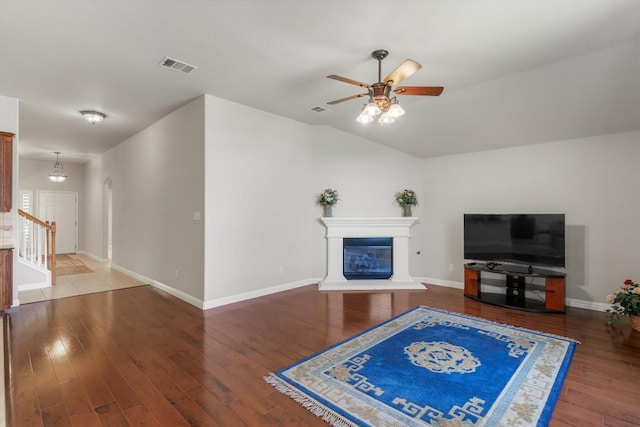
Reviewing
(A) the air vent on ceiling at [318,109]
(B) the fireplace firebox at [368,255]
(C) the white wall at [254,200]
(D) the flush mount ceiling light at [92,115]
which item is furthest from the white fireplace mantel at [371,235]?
(D) the flush mount ceiling light at [92,115]

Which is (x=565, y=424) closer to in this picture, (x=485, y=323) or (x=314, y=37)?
(x=485, y=323)

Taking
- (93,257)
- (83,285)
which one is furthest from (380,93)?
(93,257)

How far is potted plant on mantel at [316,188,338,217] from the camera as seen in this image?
586 cm

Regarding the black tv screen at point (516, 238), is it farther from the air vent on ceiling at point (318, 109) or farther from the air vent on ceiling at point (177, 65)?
the air vent on ceiling at point (177, 65)

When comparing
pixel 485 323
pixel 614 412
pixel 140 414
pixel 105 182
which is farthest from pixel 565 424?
pixel 105 182

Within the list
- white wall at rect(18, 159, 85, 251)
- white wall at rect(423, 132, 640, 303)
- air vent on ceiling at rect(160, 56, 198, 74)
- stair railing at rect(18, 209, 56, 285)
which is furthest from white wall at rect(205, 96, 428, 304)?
white wall at rect(18, 159, 85, 251)

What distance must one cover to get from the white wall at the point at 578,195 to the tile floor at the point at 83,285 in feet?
21.0

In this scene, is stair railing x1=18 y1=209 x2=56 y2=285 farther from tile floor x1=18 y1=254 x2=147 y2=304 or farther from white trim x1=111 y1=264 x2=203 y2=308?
white trim x1=111 y1=264 x2=203 y2=308

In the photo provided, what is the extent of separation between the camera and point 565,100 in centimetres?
383

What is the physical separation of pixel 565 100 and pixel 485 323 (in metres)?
2.95

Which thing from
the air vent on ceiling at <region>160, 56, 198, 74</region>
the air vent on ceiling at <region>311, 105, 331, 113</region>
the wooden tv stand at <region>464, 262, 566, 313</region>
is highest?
the air vent on ceiling at <region>311, 105, 331, 113</region>

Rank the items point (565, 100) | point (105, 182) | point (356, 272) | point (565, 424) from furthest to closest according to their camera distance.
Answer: point (105, 182) → point (356, 272) → point (565, 100) → point (565, 424)

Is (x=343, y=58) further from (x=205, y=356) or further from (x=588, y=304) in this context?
(x=588, y=304)

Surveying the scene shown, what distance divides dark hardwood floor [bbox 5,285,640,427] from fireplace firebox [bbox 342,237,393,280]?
3.10ft
